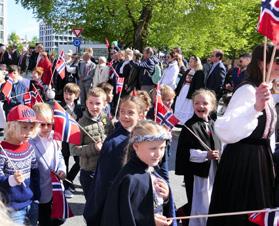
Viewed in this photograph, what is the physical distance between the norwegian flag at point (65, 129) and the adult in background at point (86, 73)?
8891 mm

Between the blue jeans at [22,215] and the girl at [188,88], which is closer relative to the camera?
the blue jeans at [22,215]

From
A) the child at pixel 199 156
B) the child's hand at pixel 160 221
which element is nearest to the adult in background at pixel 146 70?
the child at pixel 199 156

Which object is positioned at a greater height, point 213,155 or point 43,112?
point 43,112

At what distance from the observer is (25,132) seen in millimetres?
3793

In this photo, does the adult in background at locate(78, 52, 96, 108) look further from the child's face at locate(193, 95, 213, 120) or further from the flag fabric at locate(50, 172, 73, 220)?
the flag fabric at locate(50, 172, 73, 220)

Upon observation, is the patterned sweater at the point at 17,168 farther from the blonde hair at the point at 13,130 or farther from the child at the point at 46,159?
the child at the point at 46,159

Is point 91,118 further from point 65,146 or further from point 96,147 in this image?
point 65,146

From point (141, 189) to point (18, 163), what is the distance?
119cm

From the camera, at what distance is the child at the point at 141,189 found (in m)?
2.95

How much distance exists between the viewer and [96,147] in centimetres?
484

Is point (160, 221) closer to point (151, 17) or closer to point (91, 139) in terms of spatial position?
point (91, 139)

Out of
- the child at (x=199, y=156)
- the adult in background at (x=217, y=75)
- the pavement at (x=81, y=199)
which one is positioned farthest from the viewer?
the adult in background at (x=217, y=75)

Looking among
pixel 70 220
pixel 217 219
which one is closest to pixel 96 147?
pixel 70 220

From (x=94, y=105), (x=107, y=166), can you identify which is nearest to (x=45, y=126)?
(x=94, y=105)
